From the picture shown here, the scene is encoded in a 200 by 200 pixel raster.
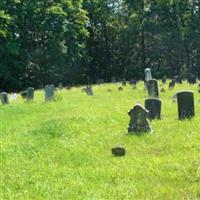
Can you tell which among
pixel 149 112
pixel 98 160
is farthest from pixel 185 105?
pixel 98 160

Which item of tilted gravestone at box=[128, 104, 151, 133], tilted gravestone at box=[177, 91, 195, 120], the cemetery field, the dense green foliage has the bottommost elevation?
the cemetery field

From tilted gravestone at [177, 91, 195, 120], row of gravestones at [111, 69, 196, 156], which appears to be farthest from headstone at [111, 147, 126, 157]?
tilted gravestone at [177, 91, 195, 120]

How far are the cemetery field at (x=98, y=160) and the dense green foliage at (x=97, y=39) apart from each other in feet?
113

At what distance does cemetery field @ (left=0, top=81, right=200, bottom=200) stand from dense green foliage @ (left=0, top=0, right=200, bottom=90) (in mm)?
34403

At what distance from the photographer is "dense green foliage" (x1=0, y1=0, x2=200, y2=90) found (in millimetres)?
52344

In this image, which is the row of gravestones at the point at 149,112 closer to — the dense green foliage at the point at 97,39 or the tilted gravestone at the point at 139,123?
the tilted gravestone at the point at 139,123

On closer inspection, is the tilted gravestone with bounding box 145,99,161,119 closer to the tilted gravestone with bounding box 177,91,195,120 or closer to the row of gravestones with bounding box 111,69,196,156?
the row of gravestones with bounding box 111,69,196,156

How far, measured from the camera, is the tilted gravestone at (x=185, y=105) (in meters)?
16.2

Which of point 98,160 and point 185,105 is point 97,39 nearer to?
point 185,105

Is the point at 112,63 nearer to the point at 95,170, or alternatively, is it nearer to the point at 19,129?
the point at 19,129

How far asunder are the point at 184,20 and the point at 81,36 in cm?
1137

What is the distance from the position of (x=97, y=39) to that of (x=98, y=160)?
52703mm

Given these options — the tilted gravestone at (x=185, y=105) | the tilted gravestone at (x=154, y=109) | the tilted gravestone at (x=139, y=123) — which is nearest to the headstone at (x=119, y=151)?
the tilted gravestone at (x=139, y=123)

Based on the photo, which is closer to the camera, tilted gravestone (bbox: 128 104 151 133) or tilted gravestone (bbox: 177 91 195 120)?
tilted gravestone (bbox: 128 104 151 133)
